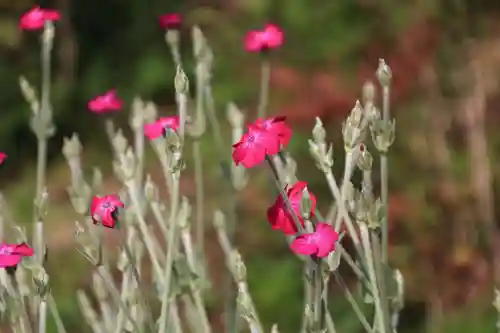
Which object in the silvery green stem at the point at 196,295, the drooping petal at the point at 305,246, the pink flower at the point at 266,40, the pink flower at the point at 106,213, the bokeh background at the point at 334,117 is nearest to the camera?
the drooping petal at the point at 305,246

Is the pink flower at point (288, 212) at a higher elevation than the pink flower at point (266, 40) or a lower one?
lower

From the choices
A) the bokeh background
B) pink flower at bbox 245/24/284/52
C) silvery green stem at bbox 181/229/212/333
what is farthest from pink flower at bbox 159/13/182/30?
the bokeh background

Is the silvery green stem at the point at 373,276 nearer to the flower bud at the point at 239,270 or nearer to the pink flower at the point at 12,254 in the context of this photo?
the flower bud at the point at 239,270

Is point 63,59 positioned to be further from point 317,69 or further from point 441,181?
point 441,181

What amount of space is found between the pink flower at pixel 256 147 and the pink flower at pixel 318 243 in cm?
7

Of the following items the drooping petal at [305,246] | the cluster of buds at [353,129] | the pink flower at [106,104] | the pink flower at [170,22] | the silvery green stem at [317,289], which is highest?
the pink flower at [170,22]

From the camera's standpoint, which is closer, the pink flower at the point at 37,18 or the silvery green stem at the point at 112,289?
the silvery green stem at the point at 112,289

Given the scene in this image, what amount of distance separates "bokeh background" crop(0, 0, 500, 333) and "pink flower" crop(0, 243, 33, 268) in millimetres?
947

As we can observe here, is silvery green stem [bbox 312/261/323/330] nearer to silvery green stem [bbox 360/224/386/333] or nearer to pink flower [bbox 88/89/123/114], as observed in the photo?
silvery green stem [bbox 360/224/386/333]

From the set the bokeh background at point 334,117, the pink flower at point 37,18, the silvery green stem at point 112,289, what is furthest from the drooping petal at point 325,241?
the bokeh background at point 334,117

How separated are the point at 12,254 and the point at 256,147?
26cm

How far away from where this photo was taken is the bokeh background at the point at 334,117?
190 cm

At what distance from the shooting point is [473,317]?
1.69 m

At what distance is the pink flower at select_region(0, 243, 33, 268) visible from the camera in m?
0.76
